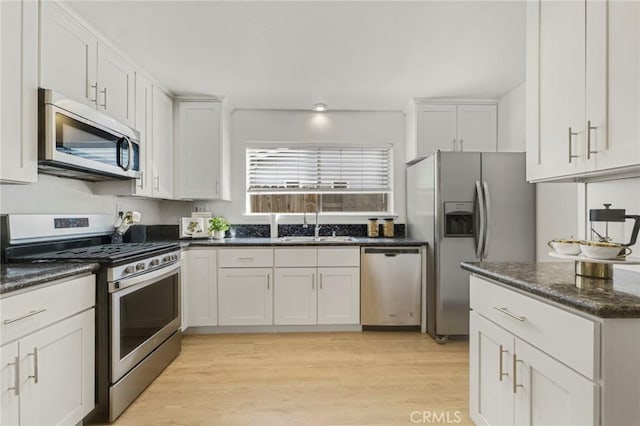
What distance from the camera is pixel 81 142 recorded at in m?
2.02

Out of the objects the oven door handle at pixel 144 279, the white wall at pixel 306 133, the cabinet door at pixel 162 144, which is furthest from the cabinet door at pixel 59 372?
the white wall at pixel 306 133

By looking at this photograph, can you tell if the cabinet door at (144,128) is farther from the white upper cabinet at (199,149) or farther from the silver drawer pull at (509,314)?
the silver drawer pull at (509,314)

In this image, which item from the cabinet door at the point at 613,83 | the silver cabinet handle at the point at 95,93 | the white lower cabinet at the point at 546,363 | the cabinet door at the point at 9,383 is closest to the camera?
the white lower cabinet at the point at 546,363

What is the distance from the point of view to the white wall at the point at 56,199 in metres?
1.96

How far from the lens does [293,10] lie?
201 centimetres

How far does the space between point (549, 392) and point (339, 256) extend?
2.23 m

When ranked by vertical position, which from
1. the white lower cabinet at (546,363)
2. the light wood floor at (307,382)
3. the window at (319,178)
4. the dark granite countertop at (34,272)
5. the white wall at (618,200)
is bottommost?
the light wood floor at (307,382)

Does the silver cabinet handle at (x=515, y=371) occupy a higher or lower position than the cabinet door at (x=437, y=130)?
lower

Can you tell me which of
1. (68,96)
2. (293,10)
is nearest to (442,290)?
(293,10)

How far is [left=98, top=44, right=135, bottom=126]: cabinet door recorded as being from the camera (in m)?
2.34

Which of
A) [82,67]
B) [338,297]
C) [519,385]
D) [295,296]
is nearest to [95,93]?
[82,67]

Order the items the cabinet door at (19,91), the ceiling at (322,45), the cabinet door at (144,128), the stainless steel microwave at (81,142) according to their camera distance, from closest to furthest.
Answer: the cabinet door at (19,91)
the stainless steel microwave at (81,142)
the ceiling at (322,45)
the cabinet door at (144,128)

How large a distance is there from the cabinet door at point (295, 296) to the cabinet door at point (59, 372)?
1684mm

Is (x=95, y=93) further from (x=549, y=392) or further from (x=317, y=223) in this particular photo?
(x=549, y=392)
